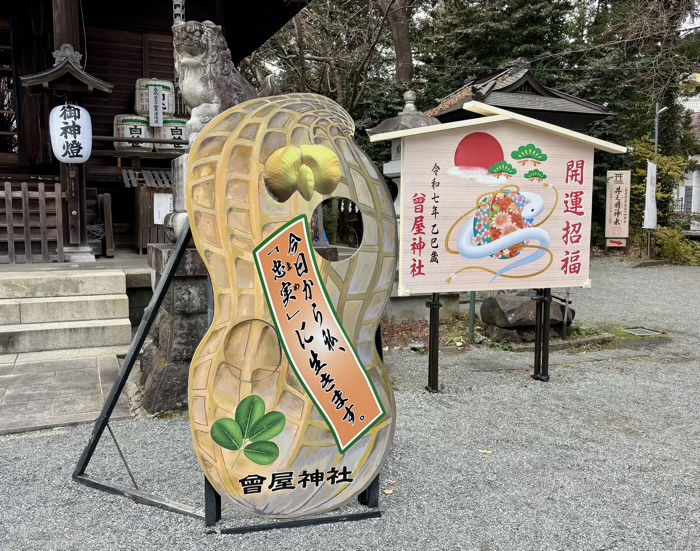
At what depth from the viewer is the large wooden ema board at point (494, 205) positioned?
429 cm

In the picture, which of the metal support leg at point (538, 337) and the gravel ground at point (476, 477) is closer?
the gravel ground at point (476, 477)

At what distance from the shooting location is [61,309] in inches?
220

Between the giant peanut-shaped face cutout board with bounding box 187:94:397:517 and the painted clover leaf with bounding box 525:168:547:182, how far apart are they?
2509 millimetres

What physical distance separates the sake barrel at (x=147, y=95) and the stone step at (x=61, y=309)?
5282 mm

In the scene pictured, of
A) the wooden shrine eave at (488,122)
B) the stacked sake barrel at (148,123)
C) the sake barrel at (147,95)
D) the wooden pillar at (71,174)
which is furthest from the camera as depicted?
the sake barrel at (147,95)

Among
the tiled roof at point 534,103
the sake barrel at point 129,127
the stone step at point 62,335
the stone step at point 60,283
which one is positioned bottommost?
the stone step at point 62,335

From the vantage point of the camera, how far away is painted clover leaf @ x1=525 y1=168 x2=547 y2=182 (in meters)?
4.59

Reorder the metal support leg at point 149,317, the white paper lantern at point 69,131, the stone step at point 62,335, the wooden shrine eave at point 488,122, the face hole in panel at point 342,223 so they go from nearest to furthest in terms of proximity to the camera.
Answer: the metal support leg at point 149,317 < the wooden shrine eave at point 488,122 < the stone step at point 62,335 < the white paper lantern at point 69,131 < the face hole in panel at point 342,223

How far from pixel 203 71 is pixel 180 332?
1.93m

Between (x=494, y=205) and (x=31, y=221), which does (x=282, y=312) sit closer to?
(x=494, y=205)

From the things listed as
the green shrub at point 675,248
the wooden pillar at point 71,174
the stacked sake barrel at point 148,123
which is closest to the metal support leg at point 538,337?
the wooden pillar at point 71,174

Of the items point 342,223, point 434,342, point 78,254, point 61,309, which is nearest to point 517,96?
point 342,223

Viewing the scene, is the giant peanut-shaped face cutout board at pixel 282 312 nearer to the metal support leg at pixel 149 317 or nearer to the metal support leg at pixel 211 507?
the metal support leg at pixel 211 507

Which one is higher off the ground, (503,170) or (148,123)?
(148,123)
